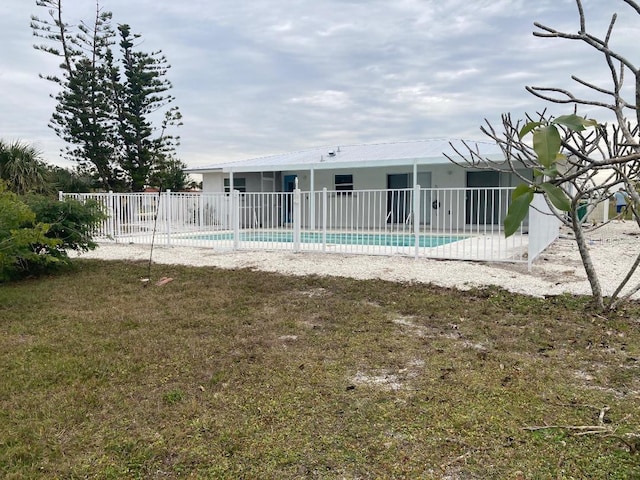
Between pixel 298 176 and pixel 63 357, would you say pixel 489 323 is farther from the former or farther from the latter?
pixel 298 176

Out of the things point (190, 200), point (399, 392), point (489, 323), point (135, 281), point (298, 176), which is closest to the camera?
point (399, 392)

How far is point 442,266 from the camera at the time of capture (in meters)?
9.03

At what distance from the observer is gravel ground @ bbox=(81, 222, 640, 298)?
299 inches

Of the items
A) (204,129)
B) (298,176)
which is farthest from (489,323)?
(204,129)

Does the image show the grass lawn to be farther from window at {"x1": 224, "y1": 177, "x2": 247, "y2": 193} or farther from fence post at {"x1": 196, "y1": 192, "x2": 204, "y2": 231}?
window at {"x1": 224, "y1": 177, "x2": 247, "y2": 193}

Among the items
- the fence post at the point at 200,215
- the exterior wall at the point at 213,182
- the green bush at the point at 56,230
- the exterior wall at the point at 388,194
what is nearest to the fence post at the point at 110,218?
the fence post at the point at 200,215

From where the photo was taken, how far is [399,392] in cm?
351

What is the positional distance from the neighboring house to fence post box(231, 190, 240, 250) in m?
3.93

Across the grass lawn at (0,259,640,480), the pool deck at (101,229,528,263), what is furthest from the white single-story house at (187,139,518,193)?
the grass lawn at (0,259,640,480)

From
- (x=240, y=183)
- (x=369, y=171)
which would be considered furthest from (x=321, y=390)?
(x=240, y=183)

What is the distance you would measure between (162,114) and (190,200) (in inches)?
576

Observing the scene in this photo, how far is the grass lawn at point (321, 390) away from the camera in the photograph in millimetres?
2615

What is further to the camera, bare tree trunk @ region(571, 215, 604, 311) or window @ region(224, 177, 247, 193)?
window @ region(224, 177, 247, 193)

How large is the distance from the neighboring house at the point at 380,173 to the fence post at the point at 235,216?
3.93 m
